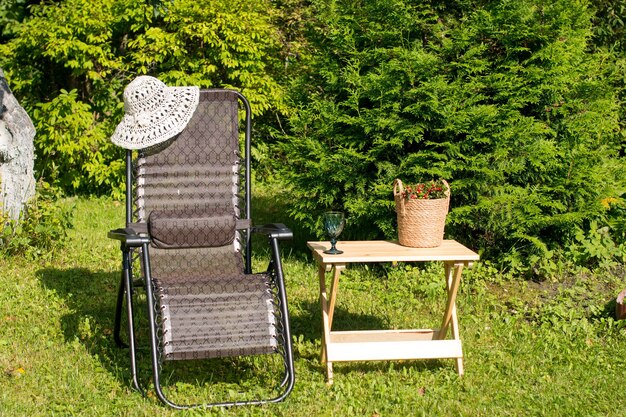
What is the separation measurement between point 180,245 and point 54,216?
235 centimetres

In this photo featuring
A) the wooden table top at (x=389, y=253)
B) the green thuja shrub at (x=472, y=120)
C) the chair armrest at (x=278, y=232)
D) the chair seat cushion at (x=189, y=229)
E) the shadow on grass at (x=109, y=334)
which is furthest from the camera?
the green thuja shrub at (x=472, y=120)

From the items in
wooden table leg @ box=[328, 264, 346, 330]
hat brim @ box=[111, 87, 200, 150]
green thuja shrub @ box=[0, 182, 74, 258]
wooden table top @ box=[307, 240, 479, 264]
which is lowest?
green thuja shrub @ box=[0, 182, 74, 258]

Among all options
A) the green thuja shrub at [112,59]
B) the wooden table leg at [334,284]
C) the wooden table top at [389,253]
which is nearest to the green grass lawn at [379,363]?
the wooden table leg at [334,284]

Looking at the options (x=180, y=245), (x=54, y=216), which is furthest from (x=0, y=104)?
(x=180, y=245)

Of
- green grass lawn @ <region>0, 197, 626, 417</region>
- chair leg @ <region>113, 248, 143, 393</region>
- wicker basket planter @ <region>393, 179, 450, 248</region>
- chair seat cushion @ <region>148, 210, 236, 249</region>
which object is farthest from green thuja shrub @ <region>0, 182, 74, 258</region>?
wicker basket planter @ <region>393, 179, 450, 248</region>

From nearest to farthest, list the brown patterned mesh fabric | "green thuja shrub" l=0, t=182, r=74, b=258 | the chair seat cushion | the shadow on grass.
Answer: the brown patterned mesh fabric → the shadow on grass → the chair seat cushion → "green thuja shrub" l=0, t=182, r=74, b=258

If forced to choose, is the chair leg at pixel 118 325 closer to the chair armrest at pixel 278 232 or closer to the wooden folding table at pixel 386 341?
the chair armrest at pixel 278 232

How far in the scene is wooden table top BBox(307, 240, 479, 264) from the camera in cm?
430

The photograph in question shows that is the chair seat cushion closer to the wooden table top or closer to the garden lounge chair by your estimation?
the garden lounge chair

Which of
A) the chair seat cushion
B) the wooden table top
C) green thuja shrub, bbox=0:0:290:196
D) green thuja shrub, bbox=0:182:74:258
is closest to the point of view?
the wooden table top

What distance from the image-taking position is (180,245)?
15.8ft

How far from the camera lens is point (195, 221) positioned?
15.7 ft

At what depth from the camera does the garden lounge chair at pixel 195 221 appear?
422cm

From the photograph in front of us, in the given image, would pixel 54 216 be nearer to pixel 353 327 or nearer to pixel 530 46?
pixel 353 327
